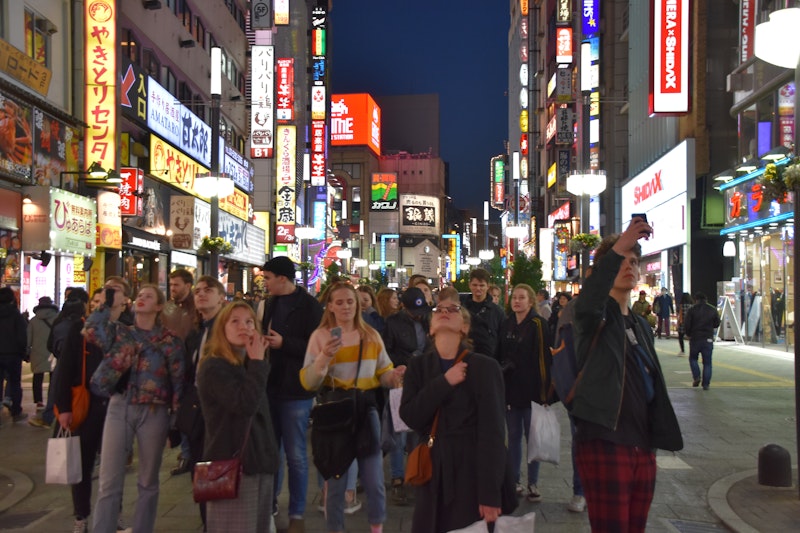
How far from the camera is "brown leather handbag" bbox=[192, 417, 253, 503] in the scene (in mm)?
4910

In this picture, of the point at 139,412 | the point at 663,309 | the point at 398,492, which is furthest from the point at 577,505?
the point at 663,309

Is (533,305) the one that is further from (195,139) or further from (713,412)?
(195,139)

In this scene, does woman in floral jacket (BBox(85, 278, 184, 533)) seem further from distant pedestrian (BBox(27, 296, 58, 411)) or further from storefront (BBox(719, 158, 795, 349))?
storefront (BBox(719, 158, 795, 349))

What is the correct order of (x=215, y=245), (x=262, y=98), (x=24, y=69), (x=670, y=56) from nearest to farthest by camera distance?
1. (x=24, y=69)
2. (x=215, y=245)
3. (x=670, y=56)
4. (x=262, y=98)

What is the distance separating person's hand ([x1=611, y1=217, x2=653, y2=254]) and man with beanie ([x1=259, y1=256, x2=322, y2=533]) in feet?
9.25

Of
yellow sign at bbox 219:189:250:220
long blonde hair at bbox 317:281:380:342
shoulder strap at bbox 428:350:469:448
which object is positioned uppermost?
yellow sign at bbox 219:189:250:220

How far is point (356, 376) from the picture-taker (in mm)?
6070

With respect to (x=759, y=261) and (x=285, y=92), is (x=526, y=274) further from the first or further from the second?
(x=285, y=92)

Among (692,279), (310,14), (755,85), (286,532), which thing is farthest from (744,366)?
(310,14)

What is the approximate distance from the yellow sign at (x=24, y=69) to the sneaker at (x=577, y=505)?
1495 centimetres

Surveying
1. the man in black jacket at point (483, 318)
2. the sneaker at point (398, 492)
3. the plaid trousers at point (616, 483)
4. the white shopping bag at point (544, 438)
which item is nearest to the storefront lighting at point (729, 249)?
the man in black jacket at point (483, 318)

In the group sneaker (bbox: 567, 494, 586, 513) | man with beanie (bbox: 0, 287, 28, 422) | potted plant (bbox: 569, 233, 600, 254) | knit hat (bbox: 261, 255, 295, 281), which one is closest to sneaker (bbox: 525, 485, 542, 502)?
sneaker (bbox: 567, 494, 586, 513)

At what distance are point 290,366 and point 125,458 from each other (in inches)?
55.2

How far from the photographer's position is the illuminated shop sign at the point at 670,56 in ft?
97.8
